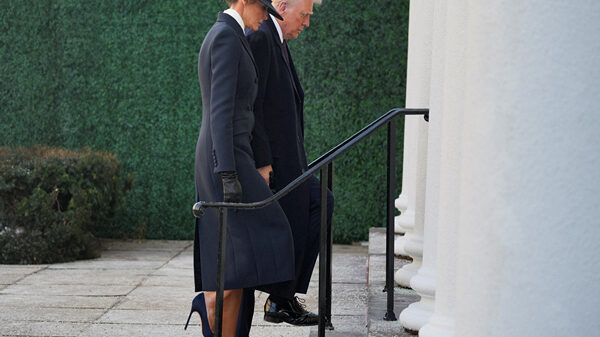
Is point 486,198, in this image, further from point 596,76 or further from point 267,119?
point 267,119

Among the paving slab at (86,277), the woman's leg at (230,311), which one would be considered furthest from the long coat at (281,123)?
the paving slab at (86,277)

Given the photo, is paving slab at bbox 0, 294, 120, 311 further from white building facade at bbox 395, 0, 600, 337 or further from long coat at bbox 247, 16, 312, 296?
white building facade at bbox 395, 0, 600, 337

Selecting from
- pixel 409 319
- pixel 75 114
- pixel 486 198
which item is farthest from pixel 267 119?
pixel 75 114

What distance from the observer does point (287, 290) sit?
3561 millimetres

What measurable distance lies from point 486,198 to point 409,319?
6.29 ft

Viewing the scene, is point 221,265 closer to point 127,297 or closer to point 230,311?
point 230,311

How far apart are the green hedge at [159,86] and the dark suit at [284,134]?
4.45 m

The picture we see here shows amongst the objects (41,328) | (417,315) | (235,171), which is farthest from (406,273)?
(41,328)

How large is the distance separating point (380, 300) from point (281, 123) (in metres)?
1.05

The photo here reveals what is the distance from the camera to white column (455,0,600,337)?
1.55 m

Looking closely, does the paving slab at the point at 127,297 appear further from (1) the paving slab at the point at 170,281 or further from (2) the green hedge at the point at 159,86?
(2) the green hedge at the point at 159,86

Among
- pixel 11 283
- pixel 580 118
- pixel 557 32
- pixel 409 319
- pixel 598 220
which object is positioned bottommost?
pixel 11 283

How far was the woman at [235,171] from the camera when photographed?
3268mm

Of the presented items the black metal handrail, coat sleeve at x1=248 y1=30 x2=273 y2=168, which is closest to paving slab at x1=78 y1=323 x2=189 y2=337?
the black metal handrail
